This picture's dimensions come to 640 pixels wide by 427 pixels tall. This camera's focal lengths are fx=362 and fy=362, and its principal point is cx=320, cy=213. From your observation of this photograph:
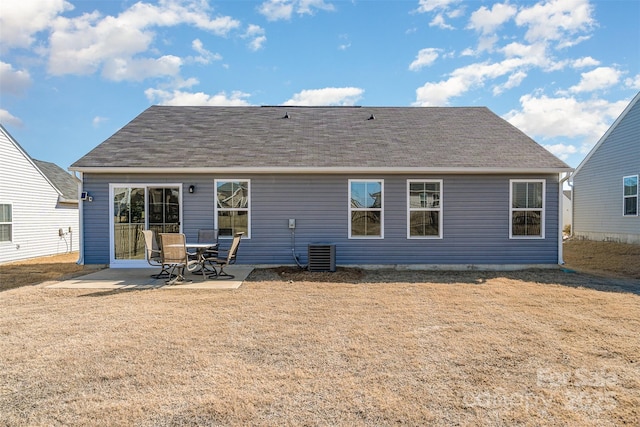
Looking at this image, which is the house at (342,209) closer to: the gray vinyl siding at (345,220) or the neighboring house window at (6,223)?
the gray vinyl siding at (345,220)

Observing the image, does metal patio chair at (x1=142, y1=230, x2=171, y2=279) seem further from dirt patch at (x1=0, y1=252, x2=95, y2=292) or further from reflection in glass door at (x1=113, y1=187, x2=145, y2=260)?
dirt patch at (x1=0, y1=252, x2=95, y2=292)

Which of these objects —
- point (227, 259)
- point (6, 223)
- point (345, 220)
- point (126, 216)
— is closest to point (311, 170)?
point (345, 220)

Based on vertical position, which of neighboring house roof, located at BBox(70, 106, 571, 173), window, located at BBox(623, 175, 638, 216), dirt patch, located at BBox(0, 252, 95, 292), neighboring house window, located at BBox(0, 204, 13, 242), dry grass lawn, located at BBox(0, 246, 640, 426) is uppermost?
neighboring house roof, located at BBox(70, 106, 571, 173)

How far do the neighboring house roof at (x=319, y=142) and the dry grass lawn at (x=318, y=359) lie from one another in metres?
3.56

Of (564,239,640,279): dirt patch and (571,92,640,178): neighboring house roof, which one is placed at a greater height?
(571,92,640,178): neighboring house roof

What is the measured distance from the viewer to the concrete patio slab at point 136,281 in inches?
290

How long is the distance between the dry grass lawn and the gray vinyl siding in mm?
2638

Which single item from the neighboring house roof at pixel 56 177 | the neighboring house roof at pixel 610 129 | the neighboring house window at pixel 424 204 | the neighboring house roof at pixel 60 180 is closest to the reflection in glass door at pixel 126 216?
the neighboring house roof at pixel 56 177

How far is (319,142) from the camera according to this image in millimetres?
10383

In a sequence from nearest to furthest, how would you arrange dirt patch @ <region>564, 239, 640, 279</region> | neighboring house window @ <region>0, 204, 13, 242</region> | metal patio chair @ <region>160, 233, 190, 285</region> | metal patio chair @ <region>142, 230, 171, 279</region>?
metal patio chair @ <region>160, 233, 190, 285</region>, metal patio chair @ <region>142, 230, 171, 279</region>, dirt patch @ <region>564, 239, 640, 279</region>, neighboring house window @ <region>0, 204, 13, 242</region>

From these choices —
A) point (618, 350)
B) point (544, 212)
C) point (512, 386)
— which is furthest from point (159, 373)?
point (544, 212)

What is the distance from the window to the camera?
525 inches

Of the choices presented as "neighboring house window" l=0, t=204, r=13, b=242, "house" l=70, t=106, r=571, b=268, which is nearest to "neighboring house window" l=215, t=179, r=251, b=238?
"house" l=70, t=106, r=571, b=268

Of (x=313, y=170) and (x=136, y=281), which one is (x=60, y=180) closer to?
(x=136, y=281)
